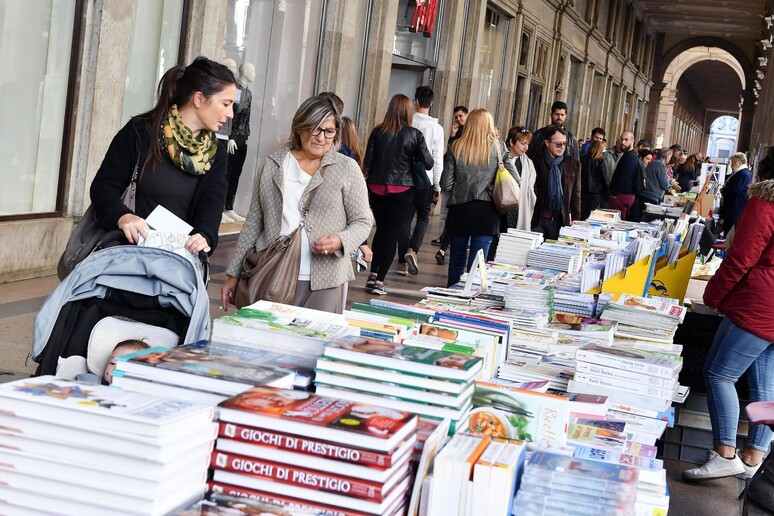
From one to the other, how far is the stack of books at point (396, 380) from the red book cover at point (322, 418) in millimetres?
209

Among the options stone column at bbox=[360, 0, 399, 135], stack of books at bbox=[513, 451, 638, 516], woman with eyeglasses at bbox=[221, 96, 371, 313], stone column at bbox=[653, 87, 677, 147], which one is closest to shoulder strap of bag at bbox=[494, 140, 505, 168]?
woman with eyeglasses at bbox=[221, 96, 371, 313]

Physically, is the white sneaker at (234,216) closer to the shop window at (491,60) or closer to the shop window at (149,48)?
the shop window at (149,48)

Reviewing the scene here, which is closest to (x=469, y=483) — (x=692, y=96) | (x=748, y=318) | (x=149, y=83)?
(x=748, y=318)

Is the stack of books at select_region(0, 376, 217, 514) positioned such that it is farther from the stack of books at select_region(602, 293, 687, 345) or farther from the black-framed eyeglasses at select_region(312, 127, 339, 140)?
the stack of books at select_region(602, 293, 687, 345)

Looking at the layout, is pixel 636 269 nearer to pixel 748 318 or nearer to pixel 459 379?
pixel 748 318

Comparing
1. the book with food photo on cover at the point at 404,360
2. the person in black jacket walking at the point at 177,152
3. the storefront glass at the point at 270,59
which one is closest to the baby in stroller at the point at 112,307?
the person in black jacket walking at the point at 177,152

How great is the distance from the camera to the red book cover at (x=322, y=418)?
1805 mm

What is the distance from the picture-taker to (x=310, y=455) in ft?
6.01

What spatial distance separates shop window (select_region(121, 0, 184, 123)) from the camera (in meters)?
8.96

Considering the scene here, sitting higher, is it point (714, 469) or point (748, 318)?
point (748, 318)

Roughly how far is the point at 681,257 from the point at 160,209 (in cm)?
512

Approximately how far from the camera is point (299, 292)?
14.7ft

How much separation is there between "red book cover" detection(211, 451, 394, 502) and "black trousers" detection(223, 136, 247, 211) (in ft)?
33.0

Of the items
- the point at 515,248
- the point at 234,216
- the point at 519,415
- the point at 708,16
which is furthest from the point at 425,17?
the point at 708,16
